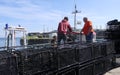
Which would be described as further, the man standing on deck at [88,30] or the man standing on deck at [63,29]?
the man standing on deck at [88,30]

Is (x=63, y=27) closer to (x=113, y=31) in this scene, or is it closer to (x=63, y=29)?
(x=63, y=29)

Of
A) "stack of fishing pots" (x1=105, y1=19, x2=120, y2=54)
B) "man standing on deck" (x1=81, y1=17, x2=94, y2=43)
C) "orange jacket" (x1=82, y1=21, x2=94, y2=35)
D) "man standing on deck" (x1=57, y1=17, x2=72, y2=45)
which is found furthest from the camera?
"stack of fishing pots" (x1=105, y1=19, x2=120, y2=54)

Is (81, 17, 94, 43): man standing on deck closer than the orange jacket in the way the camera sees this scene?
Yes

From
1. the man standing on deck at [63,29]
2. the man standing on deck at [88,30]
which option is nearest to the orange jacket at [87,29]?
the man standing on deck at [88,30]

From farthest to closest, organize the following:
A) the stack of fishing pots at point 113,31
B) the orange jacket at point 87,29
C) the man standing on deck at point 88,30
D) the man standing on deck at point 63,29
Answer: the stack of fishing pots at point 113,31
the orange jacket at point 87,29
the man standing on deck at point 88,30
the man standing on deck at point 63,29

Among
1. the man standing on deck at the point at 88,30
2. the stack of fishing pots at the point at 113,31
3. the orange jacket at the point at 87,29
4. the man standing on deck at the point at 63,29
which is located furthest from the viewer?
the stack of fishing pots at the point at 113,31

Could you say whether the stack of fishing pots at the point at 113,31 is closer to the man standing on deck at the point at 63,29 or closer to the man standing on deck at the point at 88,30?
the man standing on deck at the point at 88,30

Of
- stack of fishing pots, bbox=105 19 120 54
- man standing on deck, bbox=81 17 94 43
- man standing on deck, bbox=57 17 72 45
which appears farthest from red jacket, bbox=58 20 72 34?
stack of fishing pots, bbox=105 19 120 54

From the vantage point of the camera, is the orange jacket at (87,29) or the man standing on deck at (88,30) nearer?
the man standing on deck at (88,30)

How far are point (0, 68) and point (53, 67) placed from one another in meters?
2.43

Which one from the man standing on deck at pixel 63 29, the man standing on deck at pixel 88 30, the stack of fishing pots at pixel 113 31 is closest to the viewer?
the man standing on deck at pixel 63 29

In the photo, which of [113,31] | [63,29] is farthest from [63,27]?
[113,31]

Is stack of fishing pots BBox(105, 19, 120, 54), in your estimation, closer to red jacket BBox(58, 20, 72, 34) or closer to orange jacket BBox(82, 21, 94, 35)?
orange jacket BBox(82, 21, 94, 35)

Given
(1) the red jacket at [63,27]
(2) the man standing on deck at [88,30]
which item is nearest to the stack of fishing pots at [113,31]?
(2) the man standing on deck at [88,30]
